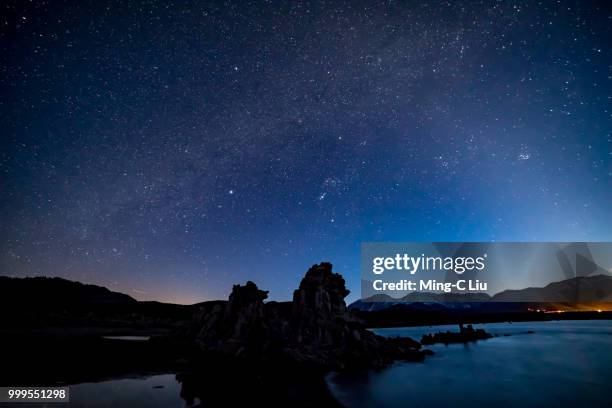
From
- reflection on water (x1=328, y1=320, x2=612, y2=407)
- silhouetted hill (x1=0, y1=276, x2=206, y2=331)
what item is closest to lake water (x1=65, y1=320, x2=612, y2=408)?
reflection on water (x1=328, y1=320, x2=612, y2=407)

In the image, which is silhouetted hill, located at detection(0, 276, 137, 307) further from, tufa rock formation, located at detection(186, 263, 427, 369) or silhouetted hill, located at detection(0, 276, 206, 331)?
tufa rock formation, located at detection(186, 263, 427, 369)

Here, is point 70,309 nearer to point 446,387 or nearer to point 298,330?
point 298,330

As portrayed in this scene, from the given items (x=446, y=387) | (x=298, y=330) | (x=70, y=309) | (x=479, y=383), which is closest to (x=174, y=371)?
(x=298, y=330)

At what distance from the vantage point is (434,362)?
39719mm

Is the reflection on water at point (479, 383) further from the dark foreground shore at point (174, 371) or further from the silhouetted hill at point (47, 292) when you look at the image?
the silhouetted hill at point (47, 292)

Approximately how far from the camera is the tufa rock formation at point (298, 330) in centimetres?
3112

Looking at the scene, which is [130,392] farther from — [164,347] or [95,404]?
[164,347]

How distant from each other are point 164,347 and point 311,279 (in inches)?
669

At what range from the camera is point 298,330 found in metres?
Answer: 34.6

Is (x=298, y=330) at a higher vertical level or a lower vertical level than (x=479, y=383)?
higher

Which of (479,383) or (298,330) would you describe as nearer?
(479,383)

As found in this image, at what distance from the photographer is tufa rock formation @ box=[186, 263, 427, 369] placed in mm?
31125

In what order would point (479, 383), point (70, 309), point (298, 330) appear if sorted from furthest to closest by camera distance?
point (70, 309)
point (298, 330)
point (479, 383)

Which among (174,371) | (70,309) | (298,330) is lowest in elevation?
(70,309)
